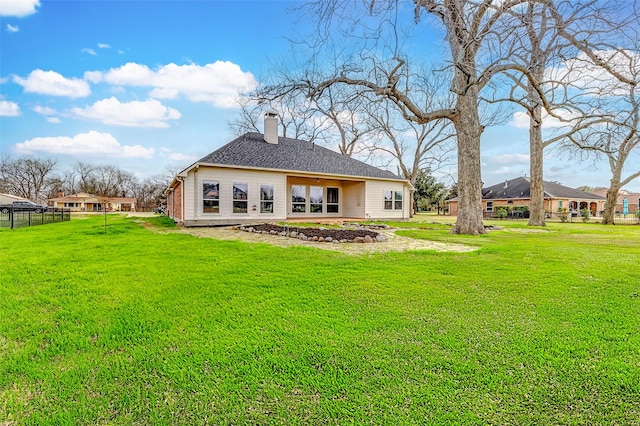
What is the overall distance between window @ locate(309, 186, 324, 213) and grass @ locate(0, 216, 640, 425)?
1320 centimetres

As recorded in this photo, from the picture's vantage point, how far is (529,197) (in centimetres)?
2916

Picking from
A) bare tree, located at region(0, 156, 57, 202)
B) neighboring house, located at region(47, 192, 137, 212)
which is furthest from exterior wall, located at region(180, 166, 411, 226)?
bare tree, located at region(0, 156, 57, 202)

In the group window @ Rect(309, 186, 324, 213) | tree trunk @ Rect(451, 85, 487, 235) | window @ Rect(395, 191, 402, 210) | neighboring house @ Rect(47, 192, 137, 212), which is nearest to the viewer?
tree trunk @ Rect(451, 85, 487, 235)

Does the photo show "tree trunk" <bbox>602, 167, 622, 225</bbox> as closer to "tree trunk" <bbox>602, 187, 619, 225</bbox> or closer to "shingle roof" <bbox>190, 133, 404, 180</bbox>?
"tree trunk" <bbox>602, 187, 619, 225</bbox>

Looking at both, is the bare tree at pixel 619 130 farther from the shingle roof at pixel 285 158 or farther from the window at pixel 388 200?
the shingle roof at pixel 285 158

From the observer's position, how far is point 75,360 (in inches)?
96.3

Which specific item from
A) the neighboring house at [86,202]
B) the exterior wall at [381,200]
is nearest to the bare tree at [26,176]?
the neighboring house at [86,202]

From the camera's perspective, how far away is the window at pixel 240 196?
1379cm

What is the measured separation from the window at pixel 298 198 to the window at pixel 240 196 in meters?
3.81

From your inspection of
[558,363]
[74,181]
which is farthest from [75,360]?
[74,181]

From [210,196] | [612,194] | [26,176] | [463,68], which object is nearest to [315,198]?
[210,196]

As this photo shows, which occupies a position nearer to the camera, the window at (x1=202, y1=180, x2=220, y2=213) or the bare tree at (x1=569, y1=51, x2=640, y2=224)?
the bare tree at (x1=569, y1=51, x2=640, y2=224)

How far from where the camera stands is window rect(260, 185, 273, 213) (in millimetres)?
14535

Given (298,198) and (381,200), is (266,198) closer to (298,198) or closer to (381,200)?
(298,198)
